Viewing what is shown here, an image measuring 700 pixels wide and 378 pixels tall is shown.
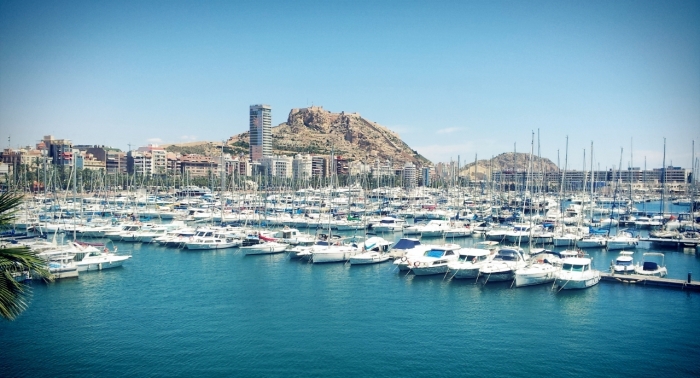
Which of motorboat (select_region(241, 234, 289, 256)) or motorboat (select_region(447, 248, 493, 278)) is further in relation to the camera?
motorboat (select_region(241, 234, 289, 256))

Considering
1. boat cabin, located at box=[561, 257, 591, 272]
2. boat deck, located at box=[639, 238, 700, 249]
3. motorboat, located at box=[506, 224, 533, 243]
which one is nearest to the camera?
boat cabin, located at box=[561, 257, 591, 272]

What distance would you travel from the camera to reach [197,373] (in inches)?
928

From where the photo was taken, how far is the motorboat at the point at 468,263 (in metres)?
40.1

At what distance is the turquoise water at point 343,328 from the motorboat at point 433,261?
872 mm

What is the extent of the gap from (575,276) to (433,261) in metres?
10.5

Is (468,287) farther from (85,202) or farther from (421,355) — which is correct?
(85,202)

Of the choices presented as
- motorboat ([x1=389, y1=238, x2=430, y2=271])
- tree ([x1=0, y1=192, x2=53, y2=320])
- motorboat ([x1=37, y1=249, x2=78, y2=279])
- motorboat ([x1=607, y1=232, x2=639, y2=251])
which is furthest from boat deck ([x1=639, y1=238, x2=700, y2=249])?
tree ([x1=0, y1=192, x2=53, y2=320])

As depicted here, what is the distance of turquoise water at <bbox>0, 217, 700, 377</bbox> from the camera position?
80.4 ft

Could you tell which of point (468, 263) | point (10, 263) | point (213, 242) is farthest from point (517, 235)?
point (10, 263)

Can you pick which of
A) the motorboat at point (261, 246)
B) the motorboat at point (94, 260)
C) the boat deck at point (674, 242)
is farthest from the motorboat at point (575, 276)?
the motorboat at point (94, 260)

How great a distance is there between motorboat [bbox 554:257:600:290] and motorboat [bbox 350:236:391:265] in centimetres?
1568

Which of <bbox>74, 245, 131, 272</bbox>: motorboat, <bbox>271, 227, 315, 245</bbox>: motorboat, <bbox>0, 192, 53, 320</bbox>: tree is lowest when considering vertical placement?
<bbox>74, 245, 131, 272</bbox>: motorboat

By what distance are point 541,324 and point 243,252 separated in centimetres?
3216

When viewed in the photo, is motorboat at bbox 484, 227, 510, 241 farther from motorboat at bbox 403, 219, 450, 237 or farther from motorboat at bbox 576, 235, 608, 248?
motorboat at bbox 576, 235, 608, 248
